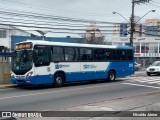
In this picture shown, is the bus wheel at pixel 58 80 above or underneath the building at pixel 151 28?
underneath

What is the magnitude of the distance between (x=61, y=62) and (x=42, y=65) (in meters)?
1.71

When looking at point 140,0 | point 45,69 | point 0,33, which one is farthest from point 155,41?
point 45,69

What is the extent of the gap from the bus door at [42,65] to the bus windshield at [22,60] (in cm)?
38

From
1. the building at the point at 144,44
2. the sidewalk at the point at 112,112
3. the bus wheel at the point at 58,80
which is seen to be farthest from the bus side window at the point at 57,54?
the building at the point at 144,44

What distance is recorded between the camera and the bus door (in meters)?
20.5

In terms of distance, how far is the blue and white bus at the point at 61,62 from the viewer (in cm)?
2052

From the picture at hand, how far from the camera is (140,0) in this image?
43781 millimetres

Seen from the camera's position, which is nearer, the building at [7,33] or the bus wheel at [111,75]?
the bus wheel at [111,75]

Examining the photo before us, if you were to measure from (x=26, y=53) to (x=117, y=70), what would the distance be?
924cm

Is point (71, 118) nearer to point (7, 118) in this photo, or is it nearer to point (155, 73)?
point (7, 118)

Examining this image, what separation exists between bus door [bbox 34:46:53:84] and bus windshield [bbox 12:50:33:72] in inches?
15.1

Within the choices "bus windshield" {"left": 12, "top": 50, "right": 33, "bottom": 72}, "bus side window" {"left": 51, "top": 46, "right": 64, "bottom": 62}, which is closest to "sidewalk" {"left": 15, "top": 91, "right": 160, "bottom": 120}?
"bus windshield" {"left": 12, "top": 50, "right": 33, "bottom": 72}

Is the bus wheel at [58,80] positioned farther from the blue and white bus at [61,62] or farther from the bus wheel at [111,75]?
the bus wheel at [111,75]

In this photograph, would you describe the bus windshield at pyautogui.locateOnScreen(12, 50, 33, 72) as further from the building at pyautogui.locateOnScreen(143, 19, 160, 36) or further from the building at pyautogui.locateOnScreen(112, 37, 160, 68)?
the building at pyautogui.locateOnScreen(112, 37, 160, 68)
